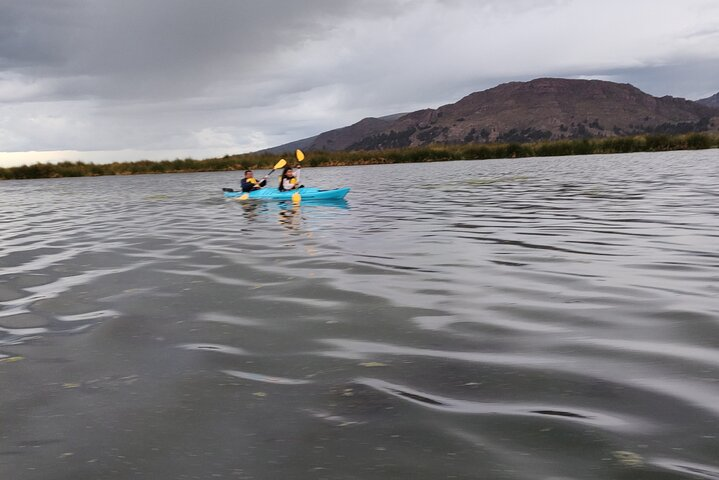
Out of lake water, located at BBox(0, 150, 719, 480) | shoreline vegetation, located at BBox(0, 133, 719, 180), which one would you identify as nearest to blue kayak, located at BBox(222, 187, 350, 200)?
lake water, located at BBox(0, 150, 719, 480)

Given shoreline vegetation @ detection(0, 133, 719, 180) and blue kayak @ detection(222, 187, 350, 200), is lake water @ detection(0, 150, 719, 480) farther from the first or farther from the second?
shoreline vegetation @ detection(0, 133, 719, 180)

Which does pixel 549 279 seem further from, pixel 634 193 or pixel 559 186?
pixel 559 186

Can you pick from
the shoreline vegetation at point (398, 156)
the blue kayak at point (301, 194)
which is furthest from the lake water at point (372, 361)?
the shoreline vegetation at point (398, 156)

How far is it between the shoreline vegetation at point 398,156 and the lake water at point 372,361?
4871 cm

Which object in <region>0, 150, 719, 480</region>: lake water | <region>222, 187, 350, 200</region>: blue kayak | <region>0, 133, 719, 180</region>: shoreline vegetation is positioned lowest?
<region>0, 150, 719, 480</region>: lake water

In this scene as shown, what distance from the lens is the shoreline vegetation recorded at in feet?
174

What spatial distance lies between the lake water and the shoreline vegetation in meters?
48.7

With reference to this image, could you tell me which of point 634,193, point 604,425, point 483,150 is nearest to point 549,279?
point 604,425

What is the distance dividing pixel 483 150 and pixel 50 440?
2232 inches

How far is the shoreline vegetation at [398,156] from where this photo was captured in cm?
5316

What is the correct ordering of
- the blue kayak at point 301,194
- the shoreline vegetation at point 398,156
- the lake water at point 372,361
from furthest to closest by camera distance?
the shoreline vegetation at point 398,156 → the blue kayak at point 301,194 → the lake water at point 372,361

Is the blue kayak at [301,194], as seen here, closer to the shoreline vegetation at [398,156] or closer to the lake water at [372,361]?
the lake water at [372,361]

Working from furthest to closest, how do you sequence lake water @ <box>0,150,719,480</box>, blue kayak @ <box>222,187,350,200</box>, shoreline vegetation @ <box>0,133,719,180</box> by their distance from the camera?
shoreline vegetation @ <box>0,133,719,180</box> → blue kayak @ <box>222,187,350,200</box> → lake water @ <box>0,150,719,480</box>

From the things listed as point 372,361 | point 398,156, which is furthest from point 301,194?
point 398,156
